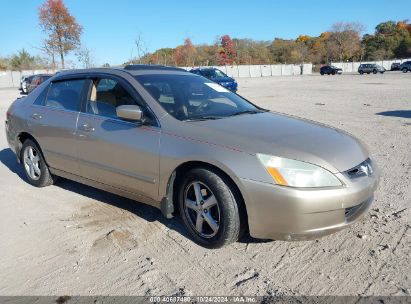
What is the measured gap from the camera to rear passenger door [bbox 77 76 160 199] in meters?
3.60

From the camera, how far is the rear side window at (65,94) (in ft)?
14.6

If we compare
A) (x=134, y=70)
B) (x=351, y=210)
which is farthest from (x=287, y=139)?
(x=134, y=70)

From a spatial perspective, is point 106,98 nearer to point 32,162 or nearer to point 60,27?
point 32,162

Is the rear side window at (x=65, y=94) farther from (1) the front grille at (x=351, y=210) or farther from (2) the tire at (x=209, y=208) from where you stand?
(1) the front grille at (x=351, y=210)

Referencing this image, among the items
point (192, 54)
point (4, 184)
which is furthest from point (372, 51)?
point (4, 184)

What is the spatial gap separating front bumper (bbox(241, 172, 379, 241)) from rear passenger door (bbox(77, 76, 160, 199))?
106 centimetres

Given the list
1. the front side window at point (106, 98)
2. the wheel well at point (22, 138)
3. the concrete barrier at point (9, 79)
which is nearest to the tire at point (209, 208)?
the front side window at point (106, 98)

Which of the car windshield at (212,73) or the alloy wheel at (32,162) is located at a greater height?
the car windshield at (212,73)

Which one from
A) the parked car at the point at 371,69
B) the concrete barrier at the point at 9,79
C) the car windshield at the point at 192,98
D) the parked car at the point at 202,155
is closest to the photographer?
the parked car at the point at 202,155

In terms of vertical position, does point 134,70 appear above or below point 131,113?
above

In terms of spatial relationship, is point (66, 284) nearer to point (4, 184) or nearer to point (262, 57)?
point (4, 184)

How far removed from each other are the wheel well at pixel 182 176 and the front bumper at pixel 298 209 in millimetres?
110

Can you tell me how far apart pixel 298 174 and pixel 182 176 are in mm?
1073

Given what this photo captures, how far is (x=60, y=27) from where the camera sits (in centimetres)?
5375
